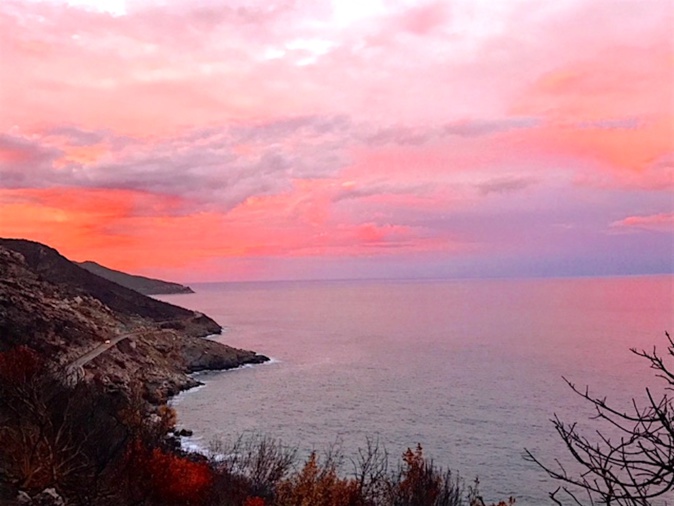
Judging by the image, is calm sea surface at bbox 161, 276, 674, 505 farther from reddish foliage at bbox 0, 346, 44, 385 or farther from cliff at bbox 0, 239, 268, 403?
reddish foliage at bbox 0, 346, 44, 385

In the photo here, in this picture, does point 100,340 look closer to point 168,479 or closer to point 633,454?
point 168,479

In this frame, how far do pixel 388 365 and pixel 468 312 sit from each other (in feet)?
318

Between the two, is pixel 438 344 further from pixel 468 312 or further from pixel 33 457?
pixel 33 457

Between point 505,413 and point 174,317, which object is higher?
point 174,317

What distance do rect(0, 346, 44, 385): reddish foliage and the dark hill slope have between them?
81611 mm

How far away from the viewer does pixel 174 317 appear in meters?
130

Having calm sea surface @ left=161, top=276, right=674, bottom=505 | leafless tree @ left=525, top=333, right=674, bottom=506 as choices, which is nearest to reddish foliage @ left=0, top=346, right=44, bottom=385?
calm sea surface @ left=161, top=276, right=674, bottom=505

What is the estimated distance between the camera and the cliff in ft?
193

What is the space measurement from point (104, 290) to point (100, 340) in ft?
185

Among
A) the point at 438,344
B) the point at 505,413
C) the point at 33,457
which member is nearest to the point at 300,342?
the point at 438,344

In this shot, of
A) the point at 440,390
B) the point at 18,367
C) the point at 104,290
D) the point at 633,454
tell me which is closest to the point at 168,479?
the point at 18,367

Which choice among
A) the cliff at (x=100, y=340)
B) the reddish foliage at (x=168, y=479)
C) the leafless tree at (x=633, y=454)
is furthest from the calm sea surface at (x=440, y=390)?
the leafless tree at (x=633, y=454)

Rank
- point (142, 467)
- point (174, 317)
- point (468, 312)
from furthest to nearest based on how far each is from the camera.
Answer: point (468, 312)
point (174, 317)
point (142, 467)

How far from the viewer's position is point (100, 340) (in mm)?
72250
